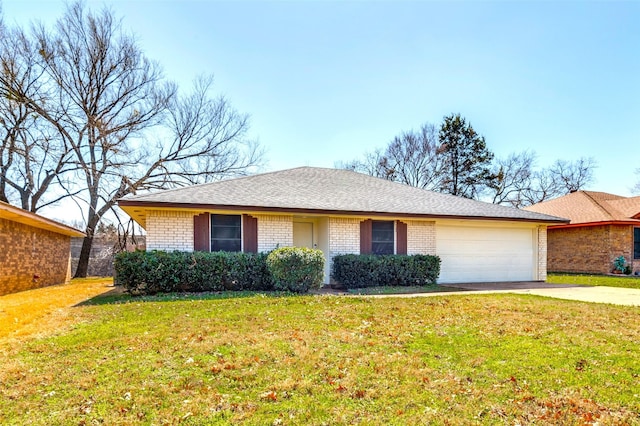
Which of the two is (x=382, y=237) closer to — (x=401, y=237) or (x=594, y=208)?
(x=401, y=237)

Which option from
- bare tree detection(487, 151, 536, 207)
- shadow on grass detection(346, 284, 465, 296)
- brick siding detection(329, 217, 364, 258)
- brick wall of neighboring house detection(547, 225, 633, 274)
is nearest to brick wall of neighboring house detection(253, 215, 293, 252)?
brick siding detection(329, 217, 364, 258)

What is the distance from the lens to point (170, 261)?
9336mm

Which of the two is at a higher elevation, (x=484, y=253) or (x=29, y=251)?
(x=29, y=251)

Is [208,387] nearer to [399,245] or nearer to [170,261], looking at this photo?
[170,261]

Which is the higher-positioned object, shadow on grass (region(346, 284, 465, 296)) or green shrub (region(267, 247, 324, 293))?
green shrub (region(267, 247, 324, 293))

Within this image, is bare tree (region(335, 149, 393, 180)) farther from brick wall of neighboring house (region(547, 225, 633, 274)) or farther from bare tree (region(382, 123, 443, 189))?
brick wall of neighboring house (region(547, 225, 633, 274))

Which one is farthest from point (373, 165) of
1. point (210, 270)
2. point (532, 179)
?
point (210, 270)

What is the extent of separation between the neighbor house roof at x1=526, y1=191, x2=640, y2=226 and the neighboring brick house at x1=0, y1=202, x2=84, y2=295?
71.9ft

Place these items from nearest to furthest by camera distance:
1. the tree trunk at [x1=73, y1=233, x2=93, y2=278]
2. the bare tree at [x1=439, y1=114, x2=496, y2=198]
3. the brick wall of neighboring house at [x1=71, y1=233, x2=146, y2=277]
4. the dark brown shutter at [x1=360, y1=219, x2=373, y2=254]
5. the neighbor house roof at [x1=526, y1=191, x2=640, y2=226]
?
the dark brown shutter at [x1=360, y1=219, x2=373, y2=254] → the neighbor house roof at [x1=526, y1=191, x2=640, y2=226] → the tree trunk at [x1=73, y1=233, x2=93, y2=278] → the brick wall of neighboring house at [x1=71, y1=233, x2=146, y2=277] → the bare tree at [x1=439, y1=114, x2=496, y2=198]

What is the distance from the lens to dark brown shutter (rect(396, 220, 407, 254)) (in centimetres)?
1238

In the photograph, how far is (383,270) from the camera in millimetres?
11320

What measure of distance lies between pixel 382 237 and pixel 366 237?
2.05 feet

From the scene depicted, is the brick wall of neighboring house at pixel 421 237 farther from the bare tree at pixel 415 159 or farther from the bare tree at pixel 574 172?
the bare tree at pixel 574 172

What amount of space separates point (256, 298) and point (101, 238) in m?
17.4
